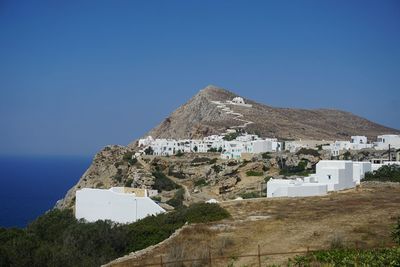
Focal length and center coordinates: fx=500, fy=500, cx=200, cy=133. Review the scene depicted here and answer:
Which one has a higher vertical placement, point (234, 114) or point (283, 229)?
point (234, 114)

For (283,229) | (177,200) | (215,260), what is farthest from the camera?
(177,200)

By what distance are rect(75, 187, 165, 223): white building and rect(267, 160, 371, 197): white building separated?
657 cm

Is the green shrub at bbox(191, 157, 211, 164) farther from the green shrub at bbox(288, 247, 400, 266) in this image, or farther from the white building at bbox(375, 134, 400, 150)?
the green shrub at bbox(288, 247, 400, 266)

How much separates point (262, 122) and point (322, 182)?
60025 millimetres

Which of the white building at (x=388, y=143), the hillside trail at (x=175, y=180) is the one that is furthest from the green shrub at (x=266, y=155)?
the white building at (x=388, y=143)

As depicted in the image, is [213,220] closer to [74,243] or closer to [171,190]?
[74,243]

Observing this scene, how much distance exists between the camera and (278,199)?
2383 centimetres

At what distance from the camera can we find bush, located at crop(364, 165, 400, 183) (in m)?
30.4

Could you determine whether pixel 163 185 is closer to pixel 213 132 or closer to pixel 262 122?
pixel 213 132

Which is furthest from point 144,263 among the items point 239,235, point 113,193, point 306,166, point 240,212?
point 306,166

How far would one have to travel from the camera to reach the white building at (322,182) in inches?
996

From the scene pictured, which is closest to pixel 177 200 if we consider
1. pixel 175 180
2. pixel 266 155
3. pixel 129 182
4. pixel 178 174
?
pixel 129 182

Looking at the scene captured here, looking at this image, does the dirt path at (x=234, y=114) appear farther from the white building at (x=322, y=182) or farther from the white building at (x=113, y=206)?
the white building at (x=113, y=206)

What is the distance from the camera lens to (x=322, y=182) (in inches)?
1065
